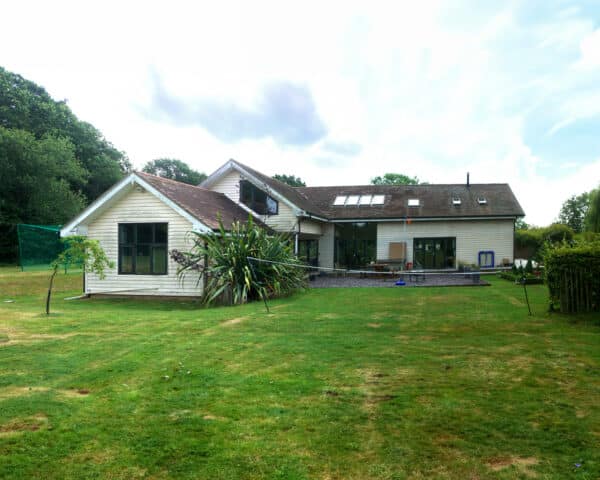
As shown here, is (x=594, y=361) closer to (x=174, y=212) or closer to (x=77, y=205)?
(x=174, y=212)

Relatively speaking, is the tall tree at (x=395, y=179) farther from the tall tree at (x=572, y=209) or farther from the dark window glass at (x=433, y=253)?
the dark window glass at (x=433, y=253)

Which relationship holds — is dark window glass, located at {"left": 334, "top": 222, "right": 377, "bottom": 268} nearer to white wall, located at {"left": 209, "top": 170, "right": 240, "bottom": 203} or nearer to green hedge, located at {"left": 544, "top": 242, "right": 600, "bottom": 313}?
white wall, located at {"left": 209, "top": 170, "right": 240, "bottom": 203}

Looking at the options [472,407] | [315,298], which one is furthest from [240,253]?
[472,407]

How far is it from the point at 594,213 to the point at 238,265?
2080 cm

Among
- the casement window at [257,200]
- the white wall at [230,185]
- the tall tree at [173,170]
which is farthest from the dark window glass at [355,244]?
the tall tree at [173,170]

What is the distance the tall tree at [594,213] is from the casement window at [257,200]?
673 inches

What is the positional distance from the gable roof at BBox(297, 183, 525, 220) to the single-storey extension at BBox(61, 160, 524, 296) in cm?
5

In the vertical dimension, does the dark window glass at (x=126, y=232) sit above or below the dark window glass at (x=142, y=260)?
above

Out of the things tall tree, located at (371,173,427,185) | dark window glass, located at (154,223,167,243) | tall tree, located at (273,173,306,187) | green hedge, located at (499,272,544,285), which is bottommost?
green hedge, located at (499,272,544,285)

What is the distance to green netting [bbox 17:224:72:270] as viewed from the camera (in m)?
27.0

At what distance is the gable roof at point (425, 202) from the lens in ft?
82.4

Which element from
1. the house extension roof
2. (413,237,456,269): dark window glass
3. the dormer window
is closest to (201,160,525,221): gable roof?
the dormer window

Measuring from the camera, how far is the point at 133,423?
14.2 ft

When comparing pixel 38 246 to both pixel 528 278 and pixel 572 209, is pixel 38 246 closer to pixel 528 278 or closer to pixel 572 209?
pixel 528 278
